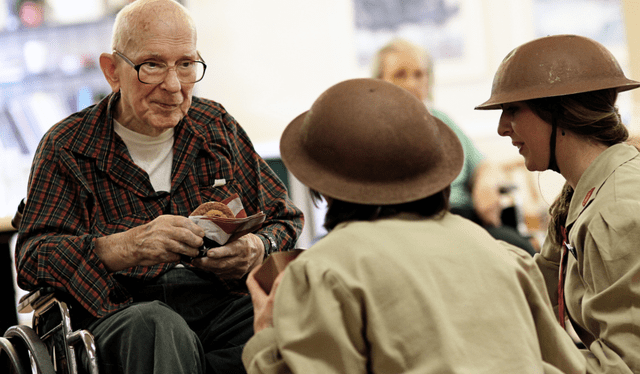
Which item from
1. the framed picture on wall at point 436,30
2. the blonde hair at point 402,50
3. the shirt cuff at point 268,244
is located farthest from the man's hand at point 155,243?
the framed picture on wall at point 436,30

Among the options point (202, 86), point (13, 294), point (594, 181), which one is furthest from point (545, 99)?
point (202, 86)

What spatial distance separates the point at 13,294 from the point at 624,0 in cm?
443

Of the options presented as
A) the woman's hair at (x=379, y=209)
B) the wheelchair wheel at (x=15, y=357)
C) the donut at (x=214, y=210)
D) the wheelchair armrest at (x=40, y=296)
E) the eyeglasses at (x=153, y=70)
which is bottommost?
the wheelchair wheel at (x=15, y=357)

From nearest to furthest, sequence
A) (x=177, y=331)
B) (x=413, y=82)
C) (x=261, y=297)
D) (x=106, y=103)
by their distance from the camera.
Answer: (x=261, y=297) → (x=177, y=331) → (x=106, y=103) → (x=413, y=82)

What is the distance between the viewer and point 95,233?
2053mm

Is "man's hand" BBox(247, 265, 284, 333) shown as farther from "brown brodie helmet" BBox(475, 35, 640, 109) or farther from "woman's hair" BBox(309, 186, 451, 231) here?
"brown brodie helmet" BBox(475, 35, 640, 109)

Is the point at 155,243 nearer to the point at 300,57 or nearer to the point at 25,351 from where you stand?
the point at 25,351

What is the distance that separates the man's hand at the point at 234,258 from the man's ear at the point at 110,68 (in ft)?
2.22

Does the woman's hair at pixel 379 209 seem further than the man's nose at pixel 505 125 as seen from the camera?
No

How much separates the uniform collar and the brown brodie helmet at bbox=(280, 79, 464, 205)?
60cm

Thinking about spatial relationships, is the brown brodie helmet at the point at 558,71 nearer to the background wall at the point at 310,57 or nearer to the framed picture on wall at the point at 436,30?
the background wall at the point at 310,57

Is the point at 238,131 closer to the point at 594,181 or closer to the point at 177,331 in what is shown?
the point at 177,331

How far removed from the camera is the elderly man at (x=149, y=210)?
1.85 meters

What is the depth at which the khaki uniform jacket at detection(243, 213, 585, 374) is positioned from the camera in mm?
1157
